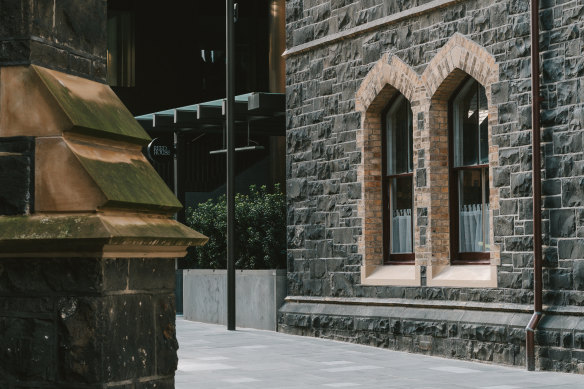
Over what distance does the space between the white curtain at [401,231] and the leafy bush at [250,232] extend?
396cm

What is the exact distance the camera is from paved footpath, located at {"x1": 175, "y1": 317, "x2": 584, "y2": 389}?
37.8 feet

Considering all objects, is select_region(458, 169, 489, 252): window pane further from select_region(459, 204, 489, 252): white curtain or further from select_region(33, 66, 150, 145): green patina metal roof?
select_region(33, 66, 150, 145): green patina metal roof

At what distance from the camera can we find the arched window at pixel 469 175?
14.4 metres

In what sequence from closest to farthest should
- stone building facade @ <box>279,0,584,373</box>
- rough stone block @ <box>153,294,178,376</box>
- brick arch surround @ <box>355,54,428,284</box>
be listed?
rough stone block @ <box>153,294,178,376</box> → stone building facade @ <box>279,0,584,373</box> → brick arch surround @ <box>355,54,428,284</box>

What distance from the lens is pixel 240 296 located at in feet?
62.5

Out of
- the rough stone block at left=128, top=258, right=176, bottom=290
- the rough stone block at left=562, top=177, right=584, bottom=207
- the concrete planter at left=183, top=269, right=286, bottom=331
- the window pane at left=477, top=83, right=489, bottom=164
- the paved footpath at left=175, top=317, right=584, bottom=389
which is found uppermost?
the window pane at left=477, top=83, right=489, bottom=164

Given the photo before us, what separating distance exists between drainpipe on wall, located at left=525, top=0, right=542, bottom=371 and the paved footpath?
42 centimetres

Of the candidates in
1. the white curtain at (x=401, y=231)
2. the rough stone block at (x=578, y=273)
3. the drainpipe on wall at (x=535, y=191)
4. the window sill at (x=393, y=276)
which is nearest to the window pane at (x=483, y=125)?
the drainpipe on wall at (x=535, y=191)

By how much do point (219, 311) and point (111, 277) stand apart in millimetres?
14577

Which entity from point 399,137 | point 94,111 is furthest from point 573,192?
point 94,111

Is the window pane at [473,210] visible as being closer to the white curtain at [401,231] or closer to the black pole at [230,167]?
the white curtain at [401,231]

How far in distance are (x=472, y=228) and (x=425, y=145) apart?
131cm

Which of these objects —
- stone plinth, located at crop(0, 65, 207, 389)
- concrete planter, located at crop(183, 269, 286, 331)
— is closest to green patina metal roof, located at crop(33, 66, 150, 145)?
stone plinth, located at crop(0, 65, 207, 389)

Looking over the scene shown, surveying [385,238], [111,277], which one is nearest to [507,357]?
[385,238]
